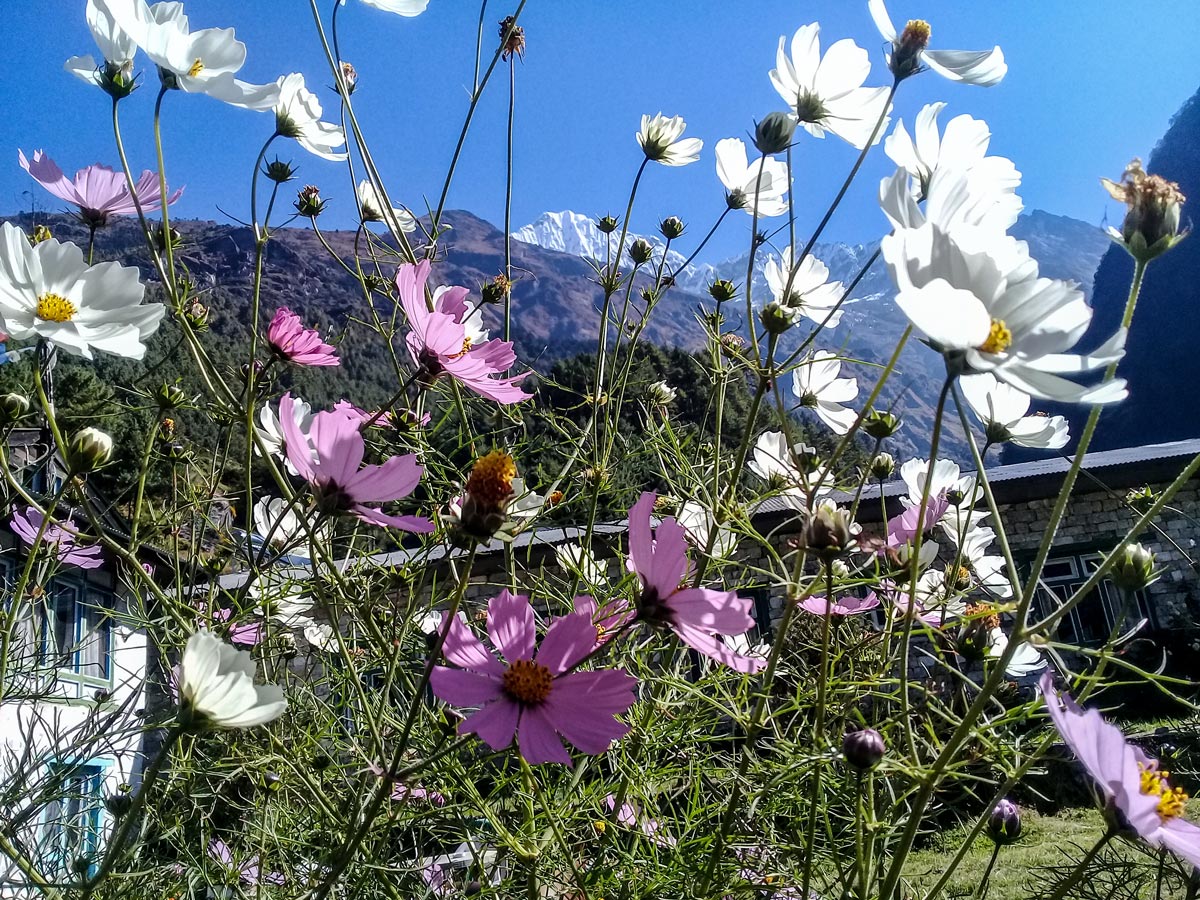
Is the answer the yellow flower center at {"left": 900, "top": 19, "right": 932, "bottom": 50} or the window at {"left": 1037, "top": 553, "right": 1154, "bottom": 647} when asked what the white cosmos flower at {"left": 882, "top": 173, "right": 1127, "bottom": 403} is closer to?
the yellow flower center at {"left": 900, "top": 19, "right": 932, "bottom": 50}

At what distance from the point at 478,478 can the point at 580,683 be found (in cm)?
13

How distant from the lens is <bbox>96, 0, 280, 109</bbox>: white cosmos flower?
21.4 inches

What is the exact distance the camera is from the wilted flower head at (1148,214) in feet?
1.50

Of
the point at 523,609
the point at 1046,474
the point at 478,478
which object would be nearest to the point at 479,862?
the point at 523,609

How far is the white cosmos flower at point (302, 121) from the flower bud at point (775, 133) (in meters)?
0.42

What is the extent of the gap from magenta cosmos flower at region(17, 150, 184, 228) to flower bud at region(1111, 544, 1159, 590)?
82cm

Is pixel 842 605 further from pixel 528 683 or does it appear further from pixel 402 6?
pixel 402 6

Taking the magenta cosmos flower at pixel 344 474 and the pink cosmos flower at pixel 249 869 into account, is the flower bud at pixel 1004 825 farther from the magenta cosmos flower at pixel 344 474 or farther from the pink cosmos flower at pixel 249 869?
the pink cosmos flower at pixel 249 869

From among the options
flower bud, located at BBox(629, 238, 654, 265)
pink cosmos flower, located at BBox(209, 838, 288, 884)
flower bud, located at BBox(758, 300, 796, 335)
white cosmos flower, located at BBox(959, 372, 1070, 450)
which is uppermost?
flower bud, located at BBox(629, 238, 654, 265)

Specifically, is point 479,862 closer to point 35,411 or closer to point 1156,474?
point 35,411

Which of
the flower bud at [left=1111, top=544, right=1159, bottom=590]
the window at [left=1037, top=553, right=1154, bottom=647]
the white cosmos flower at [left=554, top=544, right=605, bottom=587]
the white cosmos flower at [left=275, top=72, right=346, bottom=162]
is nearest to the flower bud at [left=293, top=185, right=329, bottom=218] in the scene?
the white cosmos flower at [left=275, top=72, right=346, bottom=162]

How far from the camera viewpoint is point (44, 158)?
74 centimetres

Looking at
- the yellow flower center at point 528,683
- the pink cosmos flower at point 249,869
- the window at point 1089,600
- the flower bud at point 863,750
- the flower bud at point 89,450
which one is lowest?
the flower bud at point 863,750

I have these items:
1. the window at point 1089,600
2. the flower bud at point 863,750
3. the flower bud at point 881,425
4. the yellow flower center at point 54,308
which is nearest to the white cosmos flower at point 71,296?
the yellow flower center at point 54,308
